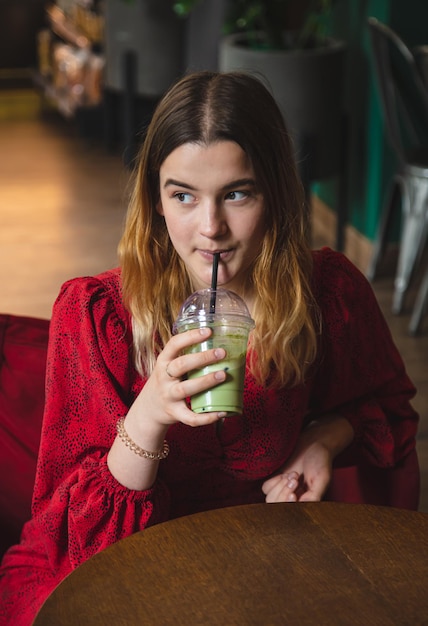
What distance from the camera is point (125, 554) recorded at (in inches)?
47.4

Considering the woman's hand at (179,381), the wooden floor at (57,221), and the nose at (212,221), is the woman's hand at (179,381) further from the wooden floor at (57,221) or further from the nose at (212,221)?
the wooden floor at (57,221)

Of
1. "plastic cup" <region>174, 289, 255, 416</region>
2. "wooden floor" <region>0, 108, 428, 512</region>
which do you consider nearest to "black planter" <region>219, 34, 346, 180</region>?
"wooden floor" <region>0, 108, 428, 512</region>

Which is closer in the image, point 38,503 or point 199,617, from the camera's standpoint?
point 199,617

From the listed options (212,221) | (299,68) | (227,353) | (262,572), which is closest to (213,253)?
(212,221)

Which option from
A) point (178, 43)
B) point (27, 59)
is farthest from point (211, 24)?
point (27, 59)

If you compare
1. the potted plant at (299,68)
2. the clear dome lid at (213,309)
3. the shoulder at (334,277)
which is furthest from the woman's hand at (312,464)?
the potted plant at (299,68)

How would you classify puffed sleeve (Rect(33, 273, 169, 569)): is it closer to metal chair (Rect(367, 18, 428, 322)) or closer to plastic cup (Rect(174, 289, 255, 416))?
plastic cup (Rect(174, 289, 255, 416))

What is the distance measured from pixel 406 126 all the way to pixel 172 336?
9.08ft

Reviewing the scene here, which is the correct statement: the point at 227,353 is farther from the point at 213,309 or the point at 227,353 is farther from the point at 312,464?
the point at 312,464

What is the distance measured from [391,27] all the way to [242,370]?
309 centimetres

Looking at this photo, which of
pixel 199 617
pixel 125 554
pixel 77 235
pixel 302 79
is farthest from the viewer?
pixel 77 235

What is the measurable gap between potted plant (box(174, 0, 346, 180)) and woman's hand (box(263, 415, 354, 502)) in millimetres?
2310

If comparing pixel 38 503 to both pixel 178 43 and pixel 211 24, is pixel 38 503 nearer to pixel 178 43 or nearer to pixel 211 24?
pixel 211 24

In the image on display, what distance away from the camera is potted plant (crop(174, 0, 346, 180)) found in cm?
398
